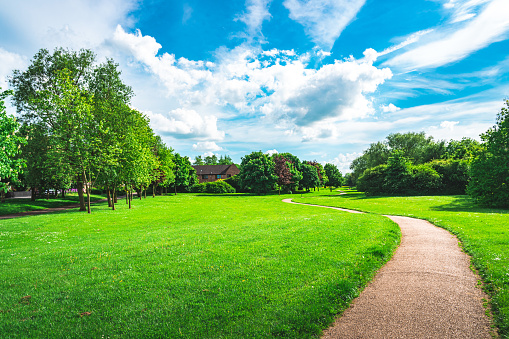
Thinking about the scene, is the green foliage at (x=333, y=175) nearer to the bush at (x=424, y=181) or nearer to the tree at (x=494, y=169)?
the bush at (x=424, y=181)

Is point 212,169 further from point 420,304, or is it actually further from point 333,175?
point 420,304

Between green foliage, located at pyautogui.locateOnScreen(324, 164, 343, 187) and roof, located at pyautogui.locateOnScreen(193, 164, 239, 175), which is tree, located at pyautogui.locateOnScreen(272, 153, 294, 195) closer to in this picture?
green foliage, located at pyautogui.locateOnScreen(324, 164, 343, 187)

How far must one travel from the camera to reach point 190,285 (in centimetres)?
649

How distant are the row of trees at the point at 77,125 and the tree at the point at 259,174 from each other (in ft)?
116

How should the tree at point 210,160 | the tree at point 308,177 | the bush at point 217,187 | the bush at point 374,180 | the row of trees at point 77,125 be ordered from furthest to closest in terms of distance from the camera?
the tree at point 210,160, the bush at point 217,187, the tree at point 308,177, the bush at point 374,180, the row of trees at point 77,125

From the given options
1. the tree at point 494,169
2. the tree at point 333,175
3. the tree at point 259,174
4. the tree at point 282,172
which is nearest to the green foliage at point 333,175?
the tree at point 333,175

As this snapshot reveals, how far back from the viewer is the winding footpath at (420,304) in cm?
448

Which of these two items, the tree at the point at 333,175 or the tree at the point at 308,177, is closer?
the tree at the point at 308,177

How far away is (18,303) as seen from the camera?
19.2ft

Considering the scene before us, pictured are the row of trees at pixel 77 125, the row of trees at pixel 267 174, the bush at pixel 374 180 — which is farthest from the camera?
the row of trees at pixel 267 174

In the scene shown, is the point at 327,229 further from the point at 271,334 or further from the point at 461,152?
the point at 461,152

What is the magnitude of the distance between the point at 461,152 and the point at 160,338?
78969 mm

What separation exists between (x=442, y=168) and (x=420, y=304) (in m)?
54.9

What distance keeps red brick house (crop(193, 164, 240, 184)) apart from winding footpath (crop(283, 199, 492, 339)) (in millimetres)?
102014
